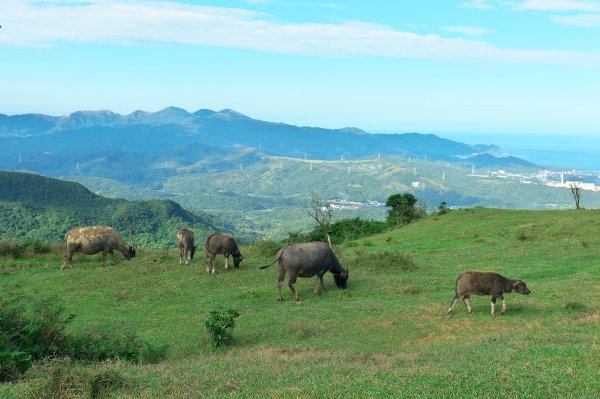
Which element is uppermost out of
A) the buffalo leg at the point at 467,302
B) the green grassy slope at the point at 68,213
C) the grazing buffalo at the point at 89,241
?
the buffalo leg at the point at 467,302

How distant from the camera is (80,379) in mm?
10070

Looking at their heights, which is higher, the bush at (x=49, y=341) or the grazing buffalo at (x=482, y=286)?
the grazing buffalo at (x=482, y=286)

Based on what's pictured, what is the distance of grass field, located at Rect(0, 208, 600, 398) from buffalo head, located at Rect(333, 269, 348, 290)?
16.9 inches

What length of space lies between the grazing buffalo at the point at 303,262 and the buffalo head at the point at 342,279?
0.35m

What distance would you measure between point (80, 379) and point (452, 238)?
3602 centimetres

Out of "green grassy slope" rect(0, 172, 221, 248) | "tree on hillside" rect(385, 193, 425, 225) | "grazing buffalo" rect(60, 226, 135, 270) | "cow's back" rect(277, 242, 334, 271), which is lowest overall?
"green grassy slope" rect(0, 172, 221, 248)

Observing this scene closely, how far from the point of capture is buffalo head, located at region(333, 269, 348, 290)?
23.2m

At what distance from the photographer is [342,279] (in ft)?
76.4

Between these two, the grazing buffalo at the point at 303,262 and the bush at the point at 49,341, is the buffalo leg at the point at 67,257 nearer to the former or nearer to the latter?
the grazing buffalo at the point at 303,262

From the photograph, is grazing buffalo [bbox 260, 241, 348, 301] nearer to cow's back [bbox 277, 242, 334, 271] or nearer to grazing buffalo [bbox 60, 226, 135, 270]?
cow's back [bbox 277, 242, 334, 271]

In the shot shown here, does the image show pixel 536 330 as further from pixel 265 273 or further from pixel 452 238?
pixel 452 238

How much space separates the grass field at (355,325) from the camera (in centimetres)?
1022

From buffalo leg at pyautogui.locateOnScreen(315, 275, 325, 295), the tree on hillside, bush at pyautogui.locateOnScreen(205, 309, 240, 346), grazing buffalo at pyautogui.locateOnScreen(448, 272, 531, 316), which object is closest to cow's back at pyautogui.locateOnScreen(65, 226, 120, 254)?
buffalo leg at pyautogui.locateOnScreen(315, 275, 325, 295)

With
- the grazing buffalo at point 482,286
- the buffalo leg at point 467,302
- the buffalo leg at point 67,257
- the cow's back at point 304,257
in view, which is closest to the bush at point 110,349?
the cow's back at point 304,257
